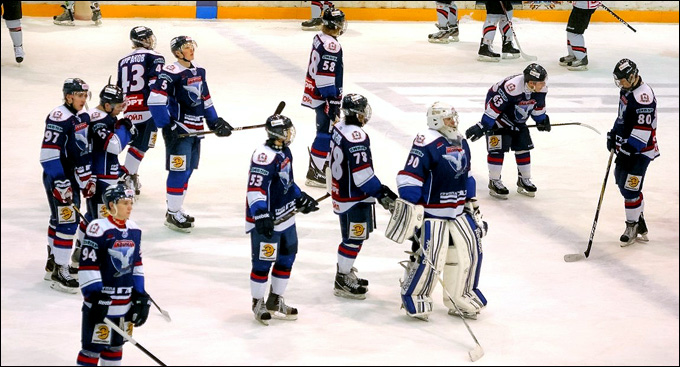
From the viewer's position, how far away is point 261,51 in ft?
48.1

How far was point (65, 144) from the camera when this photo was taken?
6.49 metres

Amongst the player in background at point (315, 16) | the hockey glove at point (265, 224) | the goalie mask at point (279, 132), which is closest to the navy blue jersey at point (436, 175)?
the goalie mask at point (279, 132)

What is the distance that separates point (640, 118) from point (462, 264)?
1.95 metres

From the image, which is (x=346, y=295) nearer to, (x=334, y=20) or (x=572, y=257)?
(x=572, y=257)

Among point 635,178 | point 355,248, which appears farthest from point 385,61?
point 355,248

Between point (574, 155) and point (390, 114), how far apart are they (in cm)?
205

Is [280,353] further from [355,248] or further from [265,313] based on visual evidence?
[355,248]

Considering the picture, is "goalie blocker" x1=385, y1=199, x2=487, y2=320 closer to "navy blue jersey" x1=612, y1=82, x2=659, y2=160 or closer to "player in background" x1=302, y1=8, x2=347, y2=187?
"navy blue jersey" x1=612, y1=82, x2=659, y2=160

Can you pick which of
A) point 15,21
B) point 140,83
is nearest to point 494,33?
point 15,21

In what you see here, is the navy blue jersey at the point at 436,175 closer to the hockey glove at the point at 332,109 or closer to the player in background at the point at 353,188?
the player in background at the point at 353,188

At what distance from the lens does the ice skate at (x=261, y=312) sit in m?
6.14

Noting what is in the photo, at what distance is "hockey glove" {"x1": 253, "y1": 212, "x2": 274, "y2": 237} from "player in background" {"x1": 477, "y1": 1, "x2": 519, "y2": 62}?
8939 mm

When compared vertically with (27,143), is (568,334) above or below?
above

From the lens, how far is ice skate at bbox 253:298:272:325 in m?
6.14
